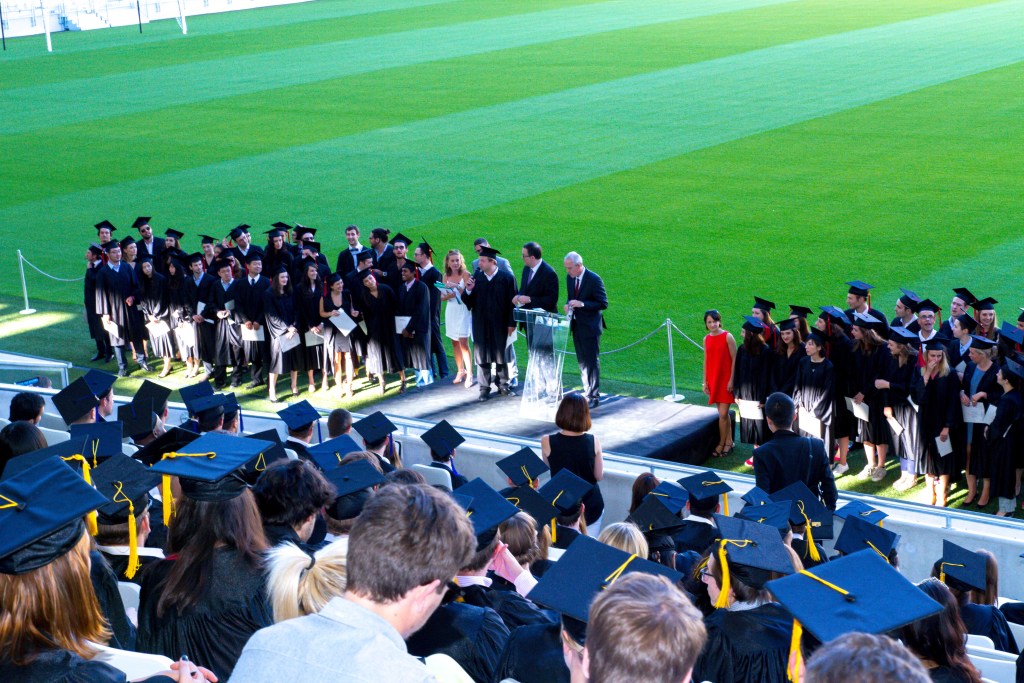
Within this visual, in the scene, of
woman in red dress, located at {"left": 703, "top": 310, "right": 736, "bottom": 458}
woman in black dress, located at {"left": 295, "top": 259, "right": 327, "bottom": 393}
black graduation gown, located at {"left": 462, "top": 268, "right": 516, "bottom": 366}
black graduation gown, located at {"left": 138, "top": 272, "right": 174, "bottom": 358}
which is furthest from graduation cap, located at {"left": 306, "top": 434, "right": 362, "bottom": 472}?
black graduation gown, located at {"left": 138, "top": 272, "right": 174, "bottom": 358}

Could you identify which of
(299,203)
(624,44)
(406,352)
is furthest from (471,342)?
(624,44)

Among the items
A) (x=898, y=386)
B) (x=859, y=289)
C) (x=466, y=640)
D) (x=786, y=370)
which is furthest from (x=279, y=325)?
(x=466, y=640)

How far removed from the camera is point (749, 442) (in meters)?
10.6

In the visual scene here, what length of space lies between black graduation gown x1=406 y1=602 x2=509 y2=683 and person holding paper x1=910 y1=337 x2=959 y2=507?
6.35 meters

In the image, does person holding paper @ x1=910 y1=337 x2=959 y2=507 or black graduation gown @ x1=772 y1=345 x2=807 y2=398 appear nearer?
person holding paper @ x1=910 y1=337 x2=959 y2=507

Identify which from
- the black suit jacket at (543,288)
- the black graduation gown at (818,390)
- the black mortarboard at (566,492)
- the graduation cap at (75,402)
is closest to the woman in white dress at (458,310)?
the black suit jacket at (543,288)

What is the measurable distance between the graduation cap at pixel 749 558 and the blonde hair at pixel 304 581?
1391mm

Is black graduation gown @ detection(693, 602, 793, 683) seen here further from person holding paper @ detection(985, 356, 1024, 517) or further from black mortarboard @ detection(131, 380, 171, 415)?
person holding paper @ detection(985, 356, 1024, 517)

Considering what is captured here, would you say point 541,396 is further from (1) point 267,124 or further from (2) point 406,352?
(1) point 267,124

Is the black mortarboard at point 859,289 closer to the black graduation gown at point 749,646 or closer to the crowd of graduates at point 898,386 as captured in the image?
the crowd of graduates at point 898,386

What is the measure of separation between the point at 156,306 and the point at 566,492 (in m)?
8.69

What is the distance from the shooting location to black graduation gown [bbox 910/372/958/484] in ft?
A: 30.6

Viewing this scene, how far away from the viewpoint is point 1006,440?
29.3 ft

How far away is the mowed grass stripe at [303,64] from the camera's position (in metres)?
34.2
